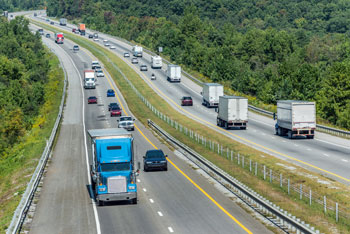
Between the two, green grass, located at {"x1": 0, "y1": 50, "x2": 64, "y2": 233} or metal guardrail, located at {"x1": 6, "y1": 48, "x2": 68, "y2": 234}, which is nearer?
metal guardrail, located at {"x1": 6, "y1": 48, "x2": 68, "y2": 234}

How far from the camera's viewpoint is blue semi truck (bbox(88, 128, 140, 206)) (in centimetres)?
3009

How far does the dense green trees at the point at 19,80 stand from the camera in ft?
259

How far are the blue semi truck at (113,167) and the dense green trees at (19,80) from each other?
40.5m

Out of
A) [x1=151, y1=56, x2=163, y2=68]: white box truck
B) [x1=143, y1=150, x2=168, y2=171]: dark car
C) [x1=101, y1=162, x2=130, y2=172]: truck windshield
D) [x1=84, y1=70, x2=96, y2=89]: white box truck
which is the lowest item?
[x1=143, y1=150, x2=168, y2=171]: dark car

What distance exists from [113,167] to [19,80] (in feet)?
327

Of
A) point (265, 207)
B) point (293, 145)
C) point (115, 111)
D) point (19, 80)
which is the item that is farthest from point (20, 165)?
point (19, 80)

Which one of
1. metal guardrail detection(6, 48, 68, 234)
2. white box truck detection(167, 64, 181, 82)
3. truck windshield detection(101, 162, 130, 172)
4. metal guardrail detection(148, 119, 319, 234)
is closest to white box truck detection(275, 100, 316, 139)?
metal guardrail detection(148, 119, 319, 234)

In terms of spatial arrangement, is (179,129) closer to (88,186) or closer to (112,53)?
(88,186)

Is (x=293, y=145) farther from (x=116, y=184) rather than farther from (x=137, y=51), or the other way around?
(x=137, y=51)

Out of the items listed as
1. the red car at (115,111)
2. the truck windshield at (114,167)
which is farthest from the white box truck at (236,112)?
the truck windshield at (114,167)

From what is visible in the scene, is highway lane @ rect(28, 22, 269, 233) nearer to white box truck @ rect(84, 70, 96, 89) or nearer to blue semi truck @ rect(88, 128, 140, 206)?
blue semi truck @ rect(88, 128, 140, 206)

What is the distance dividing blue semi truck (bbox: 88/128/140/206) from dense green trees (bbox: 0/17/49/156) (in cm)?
4045

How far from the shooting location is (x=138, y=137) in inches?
2414

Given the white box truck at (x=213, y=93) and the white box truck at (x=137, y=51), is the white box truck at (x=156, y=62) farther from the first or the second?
the white box truck at (x=213, y=93)
